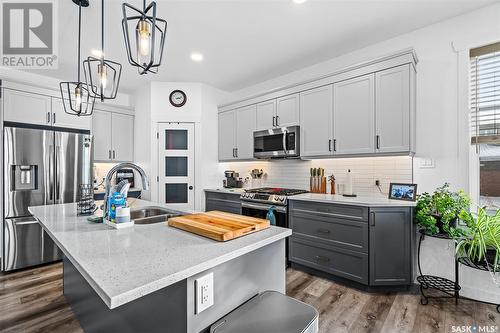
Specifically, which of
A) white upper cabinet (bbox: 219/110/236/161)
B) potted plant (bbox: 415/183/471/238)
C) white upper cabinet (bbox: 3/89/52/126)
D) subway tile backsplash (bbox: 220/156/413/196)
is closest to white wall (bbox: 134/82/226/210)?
white upper cabinet (bbox: 219/110/236/161)

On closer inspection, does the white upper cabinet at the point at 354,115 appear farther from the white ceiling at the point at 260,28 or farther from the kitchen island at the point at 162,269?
the kitchen island at the point at 162,269

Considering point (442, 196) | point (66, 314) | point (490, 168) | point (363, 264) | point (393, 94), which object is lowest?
point (66, 314)

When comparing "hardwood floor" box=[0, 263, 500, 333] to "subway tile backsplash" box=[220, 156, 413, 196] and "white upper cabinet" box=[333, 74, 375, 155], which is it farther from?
"white upper cabinet" box=[333, 74, 375, 155]

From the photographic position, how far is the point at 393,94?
258 cm

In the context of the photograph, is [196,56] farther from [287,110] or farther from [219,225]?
[219,225]

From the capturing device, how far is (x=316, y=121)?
10.4 feet

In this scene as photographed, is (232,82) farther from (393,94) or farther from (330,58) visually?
(393,94)

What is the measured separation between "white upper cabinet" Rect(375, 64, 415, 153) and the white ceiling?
0.54 metres

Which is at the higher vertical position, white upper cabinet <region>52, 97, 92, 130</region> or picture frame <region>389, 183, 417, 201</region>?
white upper cabinet <region>52, 97, 92, 130</region>

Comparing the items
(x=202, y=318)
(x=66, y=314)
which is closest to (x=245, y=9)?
(x=202, y=318)

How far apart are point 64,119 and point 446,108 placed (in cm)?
479

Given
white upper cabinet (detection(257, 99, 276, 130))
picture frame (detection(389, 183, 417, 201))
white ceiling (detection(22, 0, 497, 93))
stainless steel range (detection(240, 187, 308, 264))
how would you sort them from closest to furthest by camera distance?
white ceiling (detection(22, 0, 497, 93)) < picture frame (detection(389, 183, 417, 201)) < stainless steel range (detection(240, 187, 308, 264)) < white upper cabinet (detection(257, 99, 276, 130))

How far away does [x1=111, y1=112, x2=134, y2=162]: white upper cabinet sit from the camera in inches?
169

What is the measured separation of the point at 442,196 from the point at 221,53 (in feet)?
9.68
